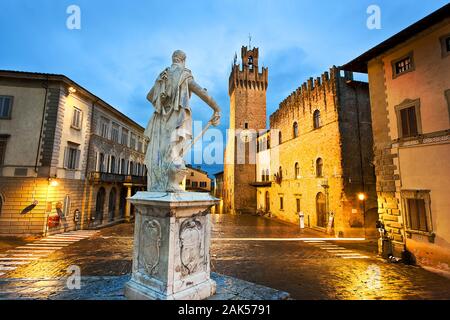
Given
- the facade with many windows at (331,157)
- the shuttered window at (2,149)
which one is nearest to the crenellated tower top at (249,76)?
the facade with many windows at (331,157)

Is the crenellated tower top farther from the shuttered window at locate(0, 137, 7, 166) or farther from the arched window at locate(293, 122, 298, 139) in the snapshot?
the shuttered window at locate(0, 137, 7, 166)

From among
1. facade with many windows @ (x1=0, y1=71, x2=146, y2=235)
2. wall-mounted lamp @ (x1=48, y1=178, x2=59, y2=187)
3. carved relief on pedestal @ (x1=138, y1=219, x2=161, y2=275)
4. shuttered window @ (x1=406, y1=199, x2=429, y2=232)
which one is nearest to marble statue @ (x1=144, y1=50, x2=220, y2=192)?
carved relief on pedestal @ (x1=138, y1=219, x2=161, y2=275)

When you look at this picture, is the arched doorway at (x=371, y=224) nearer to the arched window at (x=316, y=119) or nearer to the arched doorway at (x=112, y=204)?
the arched window at (x=316, y=119)

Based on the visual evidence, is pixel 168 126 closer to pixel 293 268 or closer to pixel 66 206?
pixel 293 268

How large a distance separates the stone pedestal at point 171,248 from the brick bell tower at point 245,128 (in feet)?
92.2

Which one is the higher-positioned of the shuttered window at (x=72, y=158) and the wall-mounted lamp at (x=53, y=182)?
the shuttered window at (x=72, y=158)

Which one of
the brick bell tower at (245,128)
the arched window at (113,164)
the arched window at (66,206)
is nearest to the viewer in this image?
the arched window at (66,206)

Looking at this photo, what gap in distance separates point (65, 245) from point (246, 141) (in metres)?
25.8

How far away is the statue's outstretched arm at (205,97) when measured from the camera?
388cm

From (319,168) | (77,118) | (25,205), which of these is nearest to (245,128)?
(319,168)

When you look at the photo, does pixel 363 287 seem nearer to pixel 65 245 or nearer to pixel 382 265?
pixel 382 265

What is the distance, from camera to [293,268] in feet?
27.1

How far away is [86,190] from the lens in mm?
18062
